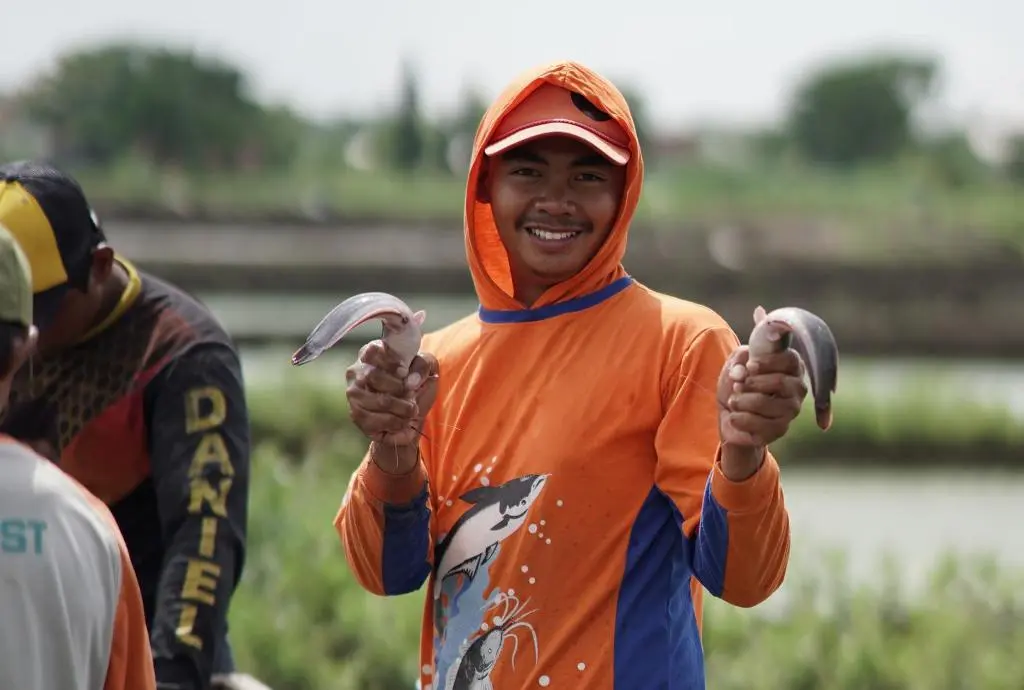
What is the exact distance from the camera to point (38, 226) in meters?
1.86

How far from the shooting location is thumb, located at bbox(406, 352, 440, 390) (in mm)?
1469

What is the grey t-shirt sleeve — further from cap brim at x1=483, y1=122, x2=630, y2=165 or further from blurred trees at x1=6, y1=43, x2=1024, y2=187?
blurred trees at x1=6, y1=43, x2=1024, y2=187

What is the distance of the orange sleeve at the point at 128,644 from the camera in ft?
4.27

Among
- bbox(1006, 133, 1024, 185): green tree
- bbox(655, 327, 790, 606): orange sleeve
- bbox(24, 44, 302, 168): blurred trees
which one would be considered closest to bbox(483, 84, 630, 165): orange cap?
bbox(655, 327, 790, 606): orange sleeve

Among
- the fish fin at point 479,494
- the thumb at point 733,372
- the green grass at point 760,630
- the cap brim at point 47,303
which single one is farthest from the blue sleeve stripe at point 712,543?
the green grass at point 760,630

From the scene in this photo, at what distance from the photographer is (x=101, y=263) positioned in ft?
6.42

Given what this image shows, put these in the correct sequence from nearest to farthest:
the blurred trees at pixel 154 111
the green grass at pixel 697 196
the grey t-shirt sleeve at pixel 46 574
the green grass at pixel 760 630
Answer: the grey t-shirt sleeve at pixel 46 574
the green grass at pixel 760 630
the green grass at pixel 697 196
the blurred trees at pixel 154 111

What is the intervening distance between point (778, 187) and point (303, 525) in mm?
11436

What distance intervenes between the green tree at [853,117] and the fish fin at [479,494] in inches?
610

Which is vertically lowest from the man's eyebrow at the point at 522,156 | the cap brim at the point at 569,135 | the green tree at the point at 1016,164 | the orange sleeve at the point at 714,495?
the green tree at the point at 1016,164

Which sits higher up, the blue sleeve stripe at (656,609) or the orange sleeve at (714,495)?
the orange sleeve at (714,495)

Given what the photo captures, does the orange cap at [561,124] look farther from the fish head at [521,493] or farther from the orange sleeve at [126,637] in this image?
the orange sleeve at [126,637]

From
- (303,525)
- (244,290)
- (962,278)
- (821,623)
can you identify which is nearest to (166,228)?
(244,290)

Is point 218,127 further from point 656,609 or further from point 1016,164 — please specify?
point 656,609
